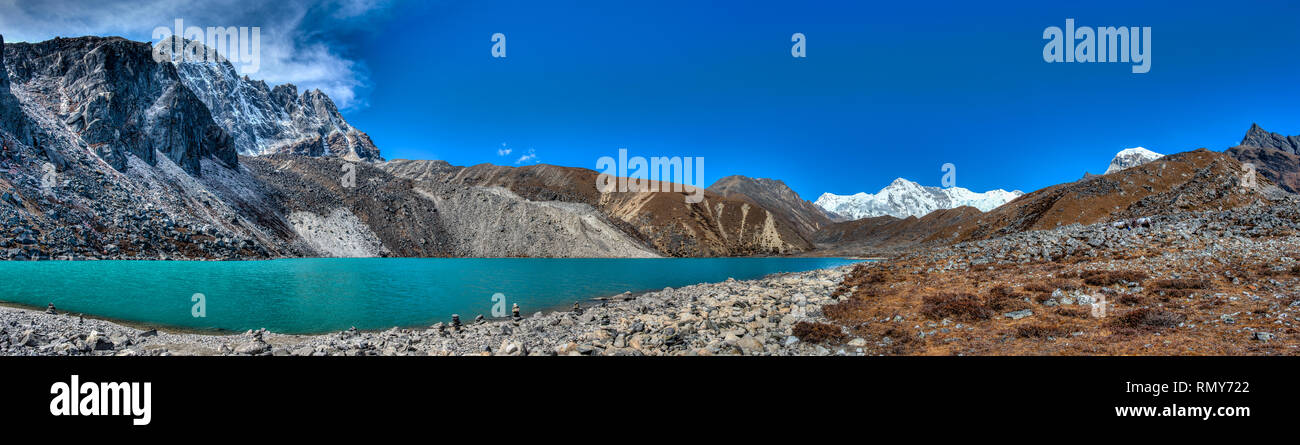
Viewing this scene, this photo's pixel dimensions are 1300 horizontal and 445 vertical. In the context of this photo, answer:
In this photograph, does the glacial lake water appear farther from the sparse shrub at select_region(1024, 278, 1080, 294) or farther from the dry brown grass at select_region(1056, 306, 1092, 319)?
the sparse shrub at select_region(1024, 278, 1080, 294)

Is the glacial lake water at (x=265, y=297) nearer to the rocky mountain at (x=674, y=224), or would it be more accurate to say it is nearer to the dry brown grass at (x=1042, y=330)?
the dry brown grass at (x=1042, y=330)

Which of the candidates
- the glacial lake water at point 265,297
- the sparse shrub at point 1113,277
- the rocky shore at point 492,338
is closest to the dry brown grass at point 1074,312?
Result: the sparse shrub at point 1113,277

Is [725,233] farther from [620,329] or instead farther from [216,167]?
[620,329]

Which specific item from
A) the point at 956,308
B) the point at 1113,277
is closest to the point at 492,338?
the point at 956,308

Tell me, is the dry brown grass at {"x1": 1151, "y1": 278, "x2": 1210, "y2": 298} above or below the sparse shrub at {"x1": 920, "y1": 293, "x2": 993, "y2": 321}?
above

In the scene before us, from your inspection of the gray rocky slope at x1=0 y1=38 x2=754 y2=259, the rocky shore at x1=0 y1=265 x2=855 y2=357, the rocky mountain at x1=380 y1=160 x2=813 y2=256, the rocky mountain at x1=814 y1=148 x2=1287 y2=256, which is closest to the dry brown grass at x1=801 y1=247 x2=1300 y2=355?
the rocky shore at x1=0 y1=265 x2=855 y2=357
